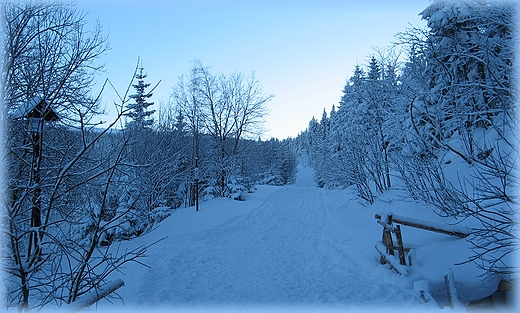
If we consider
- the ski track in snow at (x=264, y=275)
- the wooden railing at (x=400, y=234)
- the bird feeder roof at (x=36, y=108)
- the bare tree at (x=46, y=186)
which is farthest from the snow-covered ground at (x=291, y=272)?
the bird feeder roof at (x=36, y=108)

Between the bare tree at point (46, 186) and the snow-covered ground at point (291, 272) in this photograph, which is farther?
the snow-covered ground at point (291, 272)

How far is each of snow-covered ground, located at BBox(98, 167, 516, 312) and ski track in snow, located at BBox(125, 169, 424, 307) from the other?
17 mm

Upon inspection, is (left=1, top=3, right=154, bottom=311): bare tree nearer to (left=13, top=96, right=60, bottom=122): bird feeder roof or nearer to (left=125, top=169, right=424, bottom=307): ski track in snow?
(left=13, top=96, right=60, bottom=122): bird feeder roof

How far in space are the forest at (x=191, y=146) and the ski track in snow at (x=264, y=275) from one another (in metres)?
1.18

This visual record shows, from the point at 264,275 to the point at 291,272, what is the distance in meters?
0.61

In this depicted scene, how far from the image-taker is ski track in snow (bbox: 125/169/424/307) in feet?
15.1

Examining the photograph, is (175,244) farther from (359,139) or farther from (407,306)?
(359,139)

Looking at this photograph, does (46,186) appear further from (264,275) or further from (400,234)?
(400,234)

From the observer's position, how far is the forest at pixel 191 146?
250 centimetres

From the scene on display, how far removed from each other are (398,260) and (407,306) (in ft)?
5.14

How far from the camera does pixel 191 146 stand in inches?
826

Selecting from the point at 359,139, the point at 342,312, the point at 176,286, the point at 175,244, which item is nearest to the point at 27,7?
the point at 176,286

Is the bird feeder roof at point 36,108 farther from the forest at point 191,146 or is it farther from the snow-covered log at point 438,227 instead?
the snow-covered log at point 438,227

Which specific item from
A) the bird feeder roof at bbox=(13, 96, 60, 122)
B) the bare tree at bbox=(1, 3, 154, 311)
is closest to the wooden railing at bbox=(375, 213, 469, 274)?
the bare tree at bbox=(1, 3, 154, 311)
